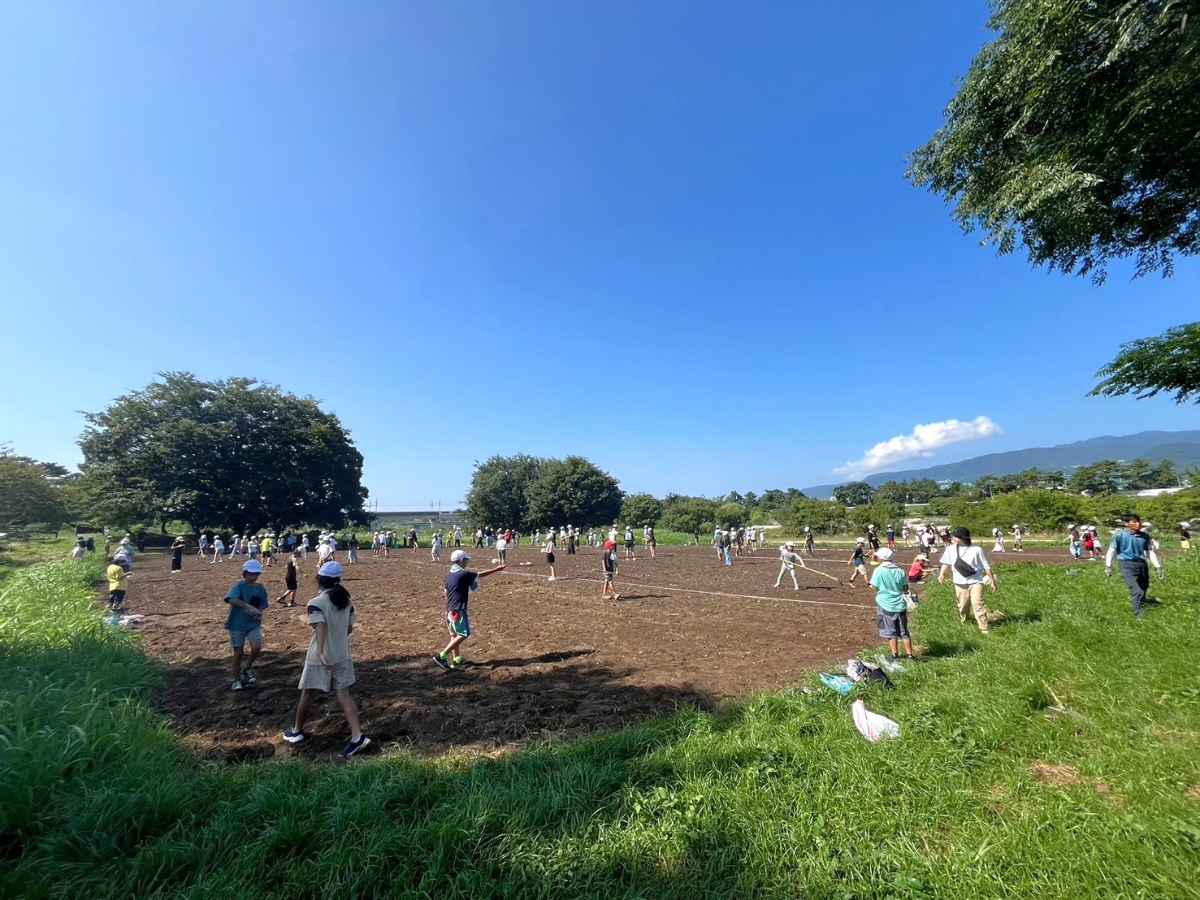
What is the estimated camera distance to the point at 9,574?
54.3ft

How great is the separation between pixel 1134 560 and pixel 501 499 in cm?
5925

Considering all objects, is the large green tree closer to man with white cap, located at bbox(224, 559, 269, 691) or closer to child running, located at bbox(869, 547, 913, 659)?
man with white cap, located at bbox(224, 559, 269, 691)

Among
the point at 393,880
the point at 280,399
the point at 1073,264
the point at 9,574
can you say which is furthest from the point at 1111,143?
the point at 280,399

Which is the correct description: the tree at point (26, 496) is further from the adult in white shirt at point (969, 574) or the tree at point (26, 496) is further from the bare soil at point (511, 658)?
the adult in white shirt at point (969, 574)

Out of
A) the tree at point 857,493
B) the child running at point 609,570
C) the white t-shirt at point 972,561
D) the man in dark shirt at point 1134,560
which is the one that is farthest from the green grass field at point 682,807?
the tree at point 857,493

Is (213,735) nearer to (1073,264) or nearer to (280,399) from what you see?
(1073,264)

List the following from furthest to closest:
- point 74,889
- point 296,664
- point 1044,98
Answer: point 296,664 < point 1044,98 < point 74,889

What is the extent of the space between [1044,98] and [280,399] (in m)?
58.9

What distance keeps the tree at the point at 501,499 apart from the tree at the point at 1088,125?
57.9m

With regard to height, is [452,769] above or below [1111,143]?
below

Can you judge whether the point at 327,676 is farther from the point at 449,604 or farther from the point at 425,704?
the point at 449,604

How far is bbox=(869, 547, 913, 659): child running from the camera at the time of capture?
267 inches

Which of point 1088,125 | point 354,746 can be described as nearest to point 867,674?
point 354,746

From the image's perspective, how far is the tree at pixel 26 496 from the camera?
133 ft
